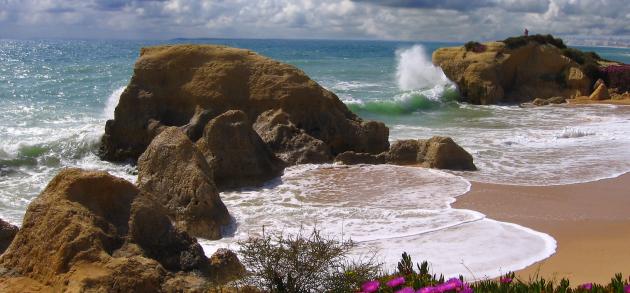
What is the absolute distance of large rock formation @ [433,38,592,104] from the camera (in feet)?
100

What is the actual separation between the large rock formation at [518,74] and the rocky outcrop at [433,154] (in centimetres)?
1669

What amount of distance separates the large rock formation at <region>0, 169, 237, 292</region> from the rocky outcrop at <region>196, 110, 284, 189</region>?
4950 millimetres

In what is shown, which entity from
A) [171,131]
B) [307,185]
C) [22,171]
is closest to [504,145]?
[307,185]

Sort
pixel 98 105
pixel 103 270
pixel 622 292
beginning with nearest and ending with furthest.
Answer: pixel 622 292 < pixel 103 270 < pixel 98 105

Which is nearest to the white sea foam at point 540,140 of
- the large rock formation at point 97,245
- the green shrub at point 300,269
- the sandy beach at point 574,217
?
the sandy beach at point 574,217

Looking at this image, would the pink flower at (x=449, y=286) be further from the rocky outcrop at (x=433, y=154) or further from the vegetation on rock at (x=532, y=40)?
the vegetation on rock at (x=532, y=40)

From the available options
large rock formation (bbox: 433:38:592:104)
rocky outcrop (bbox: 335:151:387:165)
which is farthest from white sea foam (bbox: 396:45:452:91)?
rocky outcrop (bbox: 335:151:387:165)

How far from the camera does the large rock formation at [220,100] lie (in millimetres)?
14578

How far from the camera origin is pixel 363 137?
14.7 m

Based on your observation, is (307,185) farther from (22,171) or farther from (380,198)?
(22,171)

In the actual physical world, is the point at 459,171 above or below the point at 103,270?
below

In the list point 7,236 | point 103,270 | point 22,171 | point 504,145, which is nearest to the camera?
point 103,270

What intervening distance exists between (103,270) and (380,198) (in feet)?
19.6

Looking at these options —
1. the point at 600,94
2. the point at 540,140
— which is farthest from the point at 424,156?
the point at 600,94
